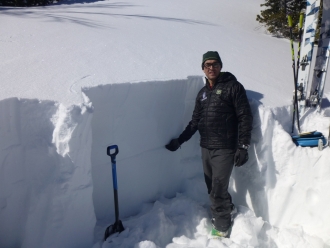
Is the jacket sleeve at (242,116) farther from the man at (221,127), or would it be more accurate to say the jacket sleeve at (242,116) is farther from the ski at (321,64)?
the ski at (321,64)

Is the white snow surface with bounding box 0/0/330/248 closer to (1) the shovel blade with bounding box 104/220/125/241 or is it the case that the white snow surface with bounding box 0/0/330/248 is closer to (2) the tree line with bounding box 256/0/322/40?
(1) the shovel blade with bounding box 104/220/125/241

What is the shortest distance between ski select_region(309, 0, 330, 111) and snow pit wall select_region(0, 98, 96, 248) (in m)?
2.34

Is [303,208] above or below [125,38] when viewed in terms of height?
below

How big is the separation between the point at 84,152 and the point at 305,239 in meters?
2.07

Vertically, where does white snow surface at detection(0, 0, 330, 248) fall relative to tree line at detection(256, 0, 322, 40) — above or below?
below

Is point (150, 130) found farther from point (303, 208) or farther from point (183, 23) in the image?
point (183, 23)

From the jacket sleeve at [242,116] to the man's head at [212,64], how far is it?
0.83 feet

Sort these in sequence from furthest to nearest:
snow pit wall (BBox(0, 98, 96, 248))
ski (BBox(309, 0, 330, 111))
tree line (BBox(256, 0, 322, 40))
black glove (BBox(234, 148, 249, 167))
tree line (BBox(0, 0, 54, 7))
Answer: tree line (BBox(0, 0, 54, 7)) < tree line (BBox(256, 0, 322, 40)) < ski (BBox(309, 0, 330, 111)) < black glove (BBox(234, 148, 249, 167)) < snow pit wall (BBox(0, 98, 96, 248))

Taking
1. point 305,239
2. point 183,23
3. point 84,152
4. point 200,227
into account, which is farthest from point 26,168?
point 183,23

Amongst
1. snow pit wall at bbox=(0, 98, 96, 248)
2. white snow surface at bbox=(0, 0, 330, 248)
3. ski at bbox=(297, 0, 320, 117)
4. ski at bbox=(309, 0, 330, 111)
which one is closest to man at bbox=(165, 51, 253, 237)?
white snow surface at bbox=(0, 0, 330, 248)

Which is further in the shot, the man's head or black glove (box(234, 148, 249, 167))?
the man's head

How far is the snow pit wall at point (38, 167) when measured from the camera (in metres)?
2.21

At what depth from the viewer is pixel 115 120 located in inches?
109

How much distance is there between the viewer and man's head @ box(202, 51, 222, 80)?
2709mm
